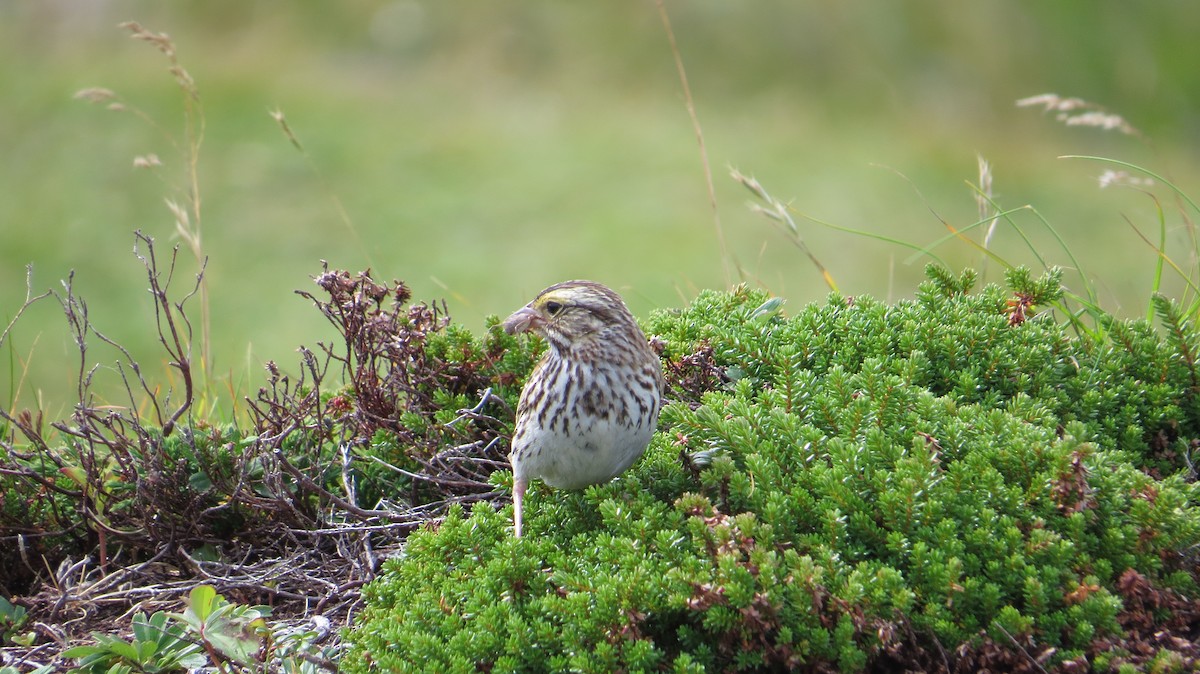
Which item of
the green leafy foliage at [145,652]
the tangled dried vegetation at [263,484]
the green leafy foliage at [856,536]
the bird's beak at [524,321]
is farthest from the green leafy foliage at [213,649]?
the bird's beak at [524,321]

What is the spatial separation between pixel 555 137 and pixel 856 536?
361 inches

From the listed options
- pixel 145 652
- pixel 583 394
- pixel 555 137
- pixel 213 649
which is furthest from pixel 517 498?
pixel 555 137

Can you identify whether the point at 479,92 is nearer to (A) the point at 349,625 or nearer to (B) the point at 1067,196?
(B) the point at 1067,196

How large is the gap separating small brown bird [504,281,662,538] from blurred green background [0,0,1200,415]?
5785 mm

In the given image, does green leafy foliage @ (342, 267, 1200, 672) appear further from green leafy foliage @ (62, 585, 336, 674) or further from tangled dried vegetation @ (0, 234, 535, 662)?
tangled dried vegetation @ (0, 234, 535, 662)

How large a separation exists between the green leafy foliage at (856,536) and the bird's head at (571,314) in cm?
44

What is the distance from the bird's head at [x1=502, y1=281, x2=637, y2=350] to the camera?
4.14 meters

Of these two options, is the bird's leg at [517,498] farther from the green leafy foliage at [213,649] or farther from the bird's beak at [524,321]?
the green leafy foliage at [213,649]

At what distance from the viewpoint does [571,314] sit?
165 inches

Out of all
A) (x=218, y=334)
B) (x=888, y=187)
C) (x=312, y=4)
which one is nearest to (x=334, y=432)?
(x=218, y=334)

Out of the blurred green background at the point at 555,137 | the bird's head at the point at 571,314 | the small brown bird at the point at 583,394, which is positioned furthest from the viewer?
the blurred green background at the point at 555,137

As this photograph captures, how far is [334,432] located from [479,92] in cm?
802

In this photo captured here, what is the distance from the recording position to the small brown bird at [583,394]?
3.86 m

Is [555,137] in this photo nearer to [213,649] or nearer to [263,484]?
[263,484]
